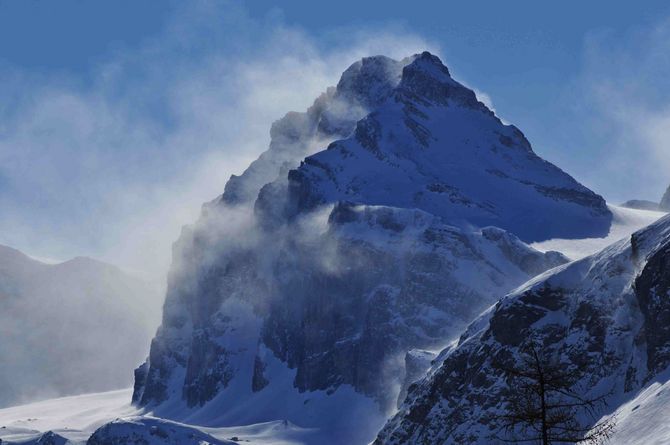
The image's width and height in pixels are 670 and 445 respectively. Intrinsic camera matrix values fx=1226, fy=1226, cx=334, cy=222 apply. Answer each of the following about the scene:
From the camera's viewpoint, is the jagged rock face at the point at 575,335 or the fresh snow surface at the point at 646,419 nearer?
the fresh snow surface at the point at 646,419

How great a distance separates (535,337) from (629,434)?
34276mm

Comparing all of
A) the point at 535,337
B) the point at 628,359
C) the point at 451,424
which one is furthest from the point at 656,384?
the point at 451,424

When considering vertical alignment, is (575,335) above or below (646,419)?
above

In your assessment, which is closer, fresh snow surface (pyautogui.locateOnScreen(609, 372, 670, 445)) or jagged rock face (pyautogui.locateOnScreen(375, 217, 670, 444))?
fresh snow surface (pyautogui.locateOnScreen(609, 372, 670, 445))

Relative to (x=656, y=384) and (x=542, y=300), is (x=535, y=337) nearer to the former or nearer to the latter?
(x=542, y=300)

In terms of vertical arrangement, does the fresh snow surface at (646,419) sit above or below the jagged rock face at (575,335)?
below

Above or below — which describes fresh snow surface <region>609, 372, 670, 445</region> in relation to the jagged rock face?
below

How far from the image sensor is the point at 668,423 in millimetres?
97875

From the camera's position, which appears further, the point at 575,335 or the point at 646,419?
the point at 575,335

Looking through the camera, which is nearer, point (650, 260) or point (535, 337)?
point (650, 260)

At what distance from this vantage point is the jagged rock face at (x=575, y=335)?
122562 mm

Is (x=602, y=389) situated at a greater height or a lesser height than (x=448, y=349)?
lesser

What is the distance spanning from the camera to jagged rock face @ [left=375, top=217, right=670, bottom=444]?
123 meters

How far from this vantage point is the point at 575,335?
131500 millimetres
